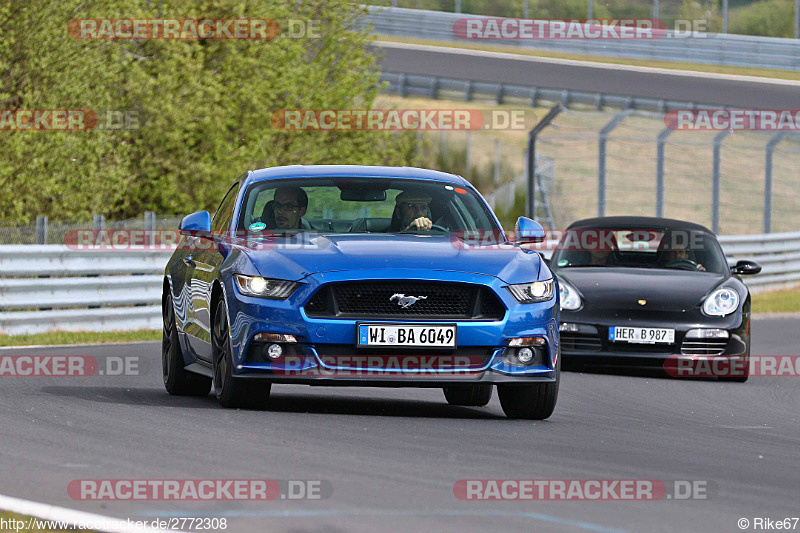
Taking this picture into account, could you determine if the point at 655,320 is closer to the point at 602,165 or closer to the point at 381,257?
the point at 381,257

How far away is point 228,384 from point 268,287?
664 mm

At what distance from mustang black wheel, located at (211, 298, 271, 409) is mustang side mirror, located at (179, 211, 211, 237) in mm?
760

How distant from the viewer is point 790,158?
157 feet

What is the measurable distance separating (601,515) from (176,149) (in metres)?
25.5

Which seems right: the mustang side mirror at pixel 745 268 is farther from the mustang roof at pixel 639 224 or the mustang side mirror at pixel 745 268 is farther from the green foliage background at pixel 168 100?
the green foliage background at pixel 168 100

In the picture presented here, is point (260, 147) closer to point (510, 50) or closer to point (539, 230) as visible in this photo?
point (539, 230)

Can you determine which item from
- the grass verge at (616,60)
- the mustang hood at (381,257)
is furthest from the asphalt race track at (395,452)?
the grass verge at (616,60)

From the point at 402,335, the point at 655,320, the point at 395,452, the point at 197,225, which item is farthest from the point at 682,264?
the point at 395,452

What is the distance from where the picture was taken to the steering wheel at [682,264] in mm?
14750

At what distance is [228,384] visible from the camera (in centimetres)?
909

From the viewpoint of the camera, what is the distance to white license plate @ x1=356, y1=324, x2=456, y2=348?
8.73 meters

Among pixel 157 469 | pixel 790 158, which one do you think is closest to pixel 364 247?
pixel 157 469

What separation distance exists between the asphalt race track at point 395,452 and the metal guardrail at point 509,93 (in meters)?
30.9

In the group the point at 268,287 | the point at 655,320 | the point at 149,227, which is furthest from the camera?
the point at 149,227
